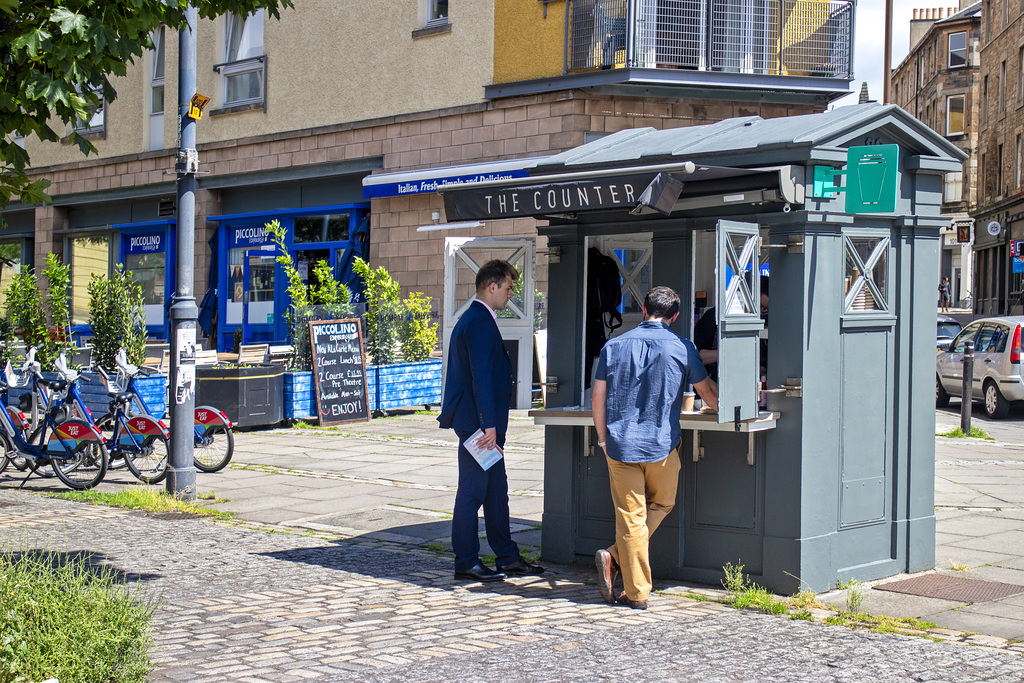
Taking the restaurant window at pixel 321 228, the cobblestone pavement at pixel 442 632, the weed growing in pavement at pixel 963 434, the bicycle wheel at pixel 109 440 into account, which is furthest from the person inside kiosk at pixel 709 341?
the restaurant window at pixel 321 228

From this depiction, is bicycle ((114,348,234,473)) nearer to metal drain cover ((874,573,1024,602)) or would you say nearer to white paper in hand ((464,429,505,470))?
white paper in hand ((464,429,505,470))

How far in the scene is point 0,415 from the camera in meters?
10.8

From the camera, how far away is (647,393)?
236 inches

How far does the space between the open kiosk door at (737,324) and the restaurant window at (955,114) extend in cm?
6000

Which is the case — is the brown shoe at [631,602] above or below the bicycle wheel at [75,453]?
below

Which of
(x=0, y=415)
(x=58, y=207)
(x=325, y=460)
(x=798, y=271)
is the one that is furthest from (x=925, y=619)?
(x=58, y=207)

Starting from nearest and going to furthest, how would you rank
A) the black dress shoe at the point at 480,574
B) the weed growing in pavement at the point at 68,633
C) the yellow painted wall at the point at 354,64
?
the weed growing in pavement at the point at 68,633
the black dress shoe at the point at 480,574
the yellow painted wall at the point at 354,64

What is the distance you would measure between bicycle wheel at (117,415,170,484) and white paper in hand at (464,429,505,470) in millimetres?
4638

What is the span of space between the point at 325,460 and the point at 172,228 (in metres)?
16.1

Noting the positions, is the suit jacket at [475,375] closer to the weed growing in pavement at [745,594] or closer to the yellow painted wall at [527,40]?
the weed growing in pavement at [745,594]

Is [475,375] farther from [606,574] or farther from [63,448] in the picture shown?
[63,448]

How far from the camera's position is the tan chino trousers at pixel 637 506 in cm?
598

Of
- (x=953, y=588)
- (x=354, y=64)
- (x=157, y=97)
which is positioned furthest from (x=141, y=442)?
(x=157, y=97)

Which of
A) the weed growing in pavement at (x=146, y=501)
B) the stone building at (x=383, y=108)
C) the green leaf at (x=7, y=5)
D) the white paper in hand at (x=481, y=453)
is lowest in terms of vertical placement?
the weed growing in pavement at (x=146, y=501)
